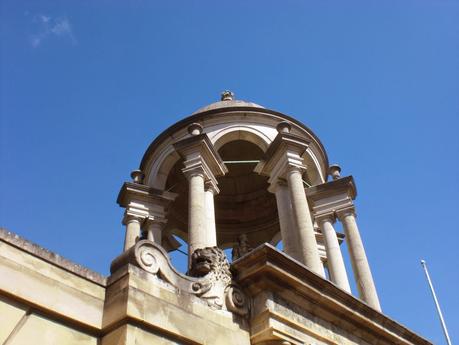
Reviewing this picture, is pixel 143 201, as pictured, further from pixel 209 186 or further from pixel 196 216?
pixel 196 216

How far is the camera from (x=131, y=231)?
20516 mm

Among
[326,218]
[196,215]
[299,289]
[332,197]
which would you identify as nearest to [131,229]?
[196,215]

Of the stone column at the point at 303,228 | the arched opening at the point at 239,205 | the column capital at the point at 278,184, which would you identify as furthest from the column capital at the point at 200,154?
the arched opening at the point at 239,205

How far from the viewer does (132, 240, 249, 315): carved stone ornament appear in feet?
30.0

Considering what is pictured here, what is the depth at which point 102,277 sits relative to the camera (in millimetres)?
8742

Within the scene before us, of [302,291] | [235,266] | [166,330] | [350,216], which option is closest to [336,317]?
[302,291]

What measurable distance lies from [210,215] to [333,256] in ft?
17.0

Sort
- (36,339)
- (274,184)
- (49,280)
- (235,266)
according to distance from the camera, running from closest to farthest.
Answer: (36,339)
(49,280)
(235,266)
(274,184)

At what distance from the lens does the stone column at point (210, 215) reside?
56.5 feet

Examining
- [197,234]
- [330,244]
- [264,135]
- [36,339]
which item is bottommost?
[36,339]

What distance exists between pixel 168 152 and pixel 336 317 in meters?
13.0

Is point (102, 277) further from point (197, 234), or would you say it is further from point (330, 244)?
point (330, 244)

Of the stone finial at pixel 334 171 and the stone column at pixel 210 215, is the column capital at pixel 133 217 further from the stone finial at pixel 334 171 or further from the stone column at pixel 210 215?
the stone finial at pixel 334 171

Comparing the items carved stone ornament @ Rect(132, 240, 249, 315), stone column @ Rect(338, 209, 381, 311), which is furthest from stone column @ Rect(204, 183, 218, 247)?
carved stone ornament @ Rect(132, 240, 249, 315)
